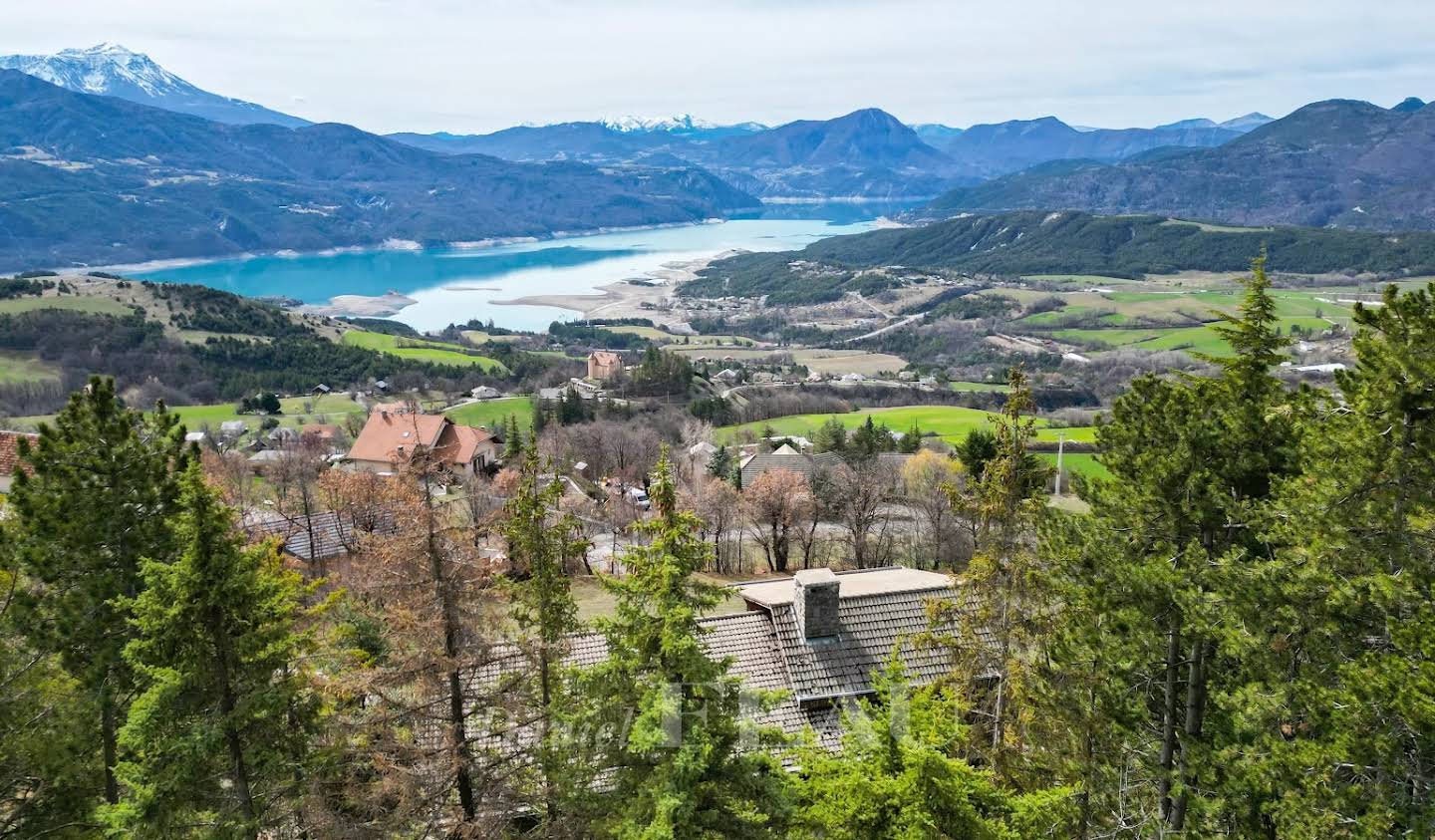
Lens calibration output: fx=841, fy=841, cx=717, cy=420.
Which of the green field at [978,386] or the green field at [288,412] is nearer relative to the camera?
the green field at [288,412]

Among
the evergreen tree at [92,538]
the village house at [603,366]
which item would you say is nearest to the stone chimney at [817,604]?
the evergreen tree at [92,538]

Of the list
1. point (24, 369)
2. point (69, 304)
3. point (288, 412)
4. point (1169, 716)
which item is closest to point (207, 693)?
point (1169, 716)

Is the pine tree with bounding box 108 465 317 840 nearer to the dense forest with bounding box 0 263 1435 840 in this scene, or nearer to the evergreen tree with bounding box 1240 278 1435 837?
the dense forest with bounding box 0 263 1435 840

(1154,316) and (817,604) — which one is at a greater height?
(817,604)

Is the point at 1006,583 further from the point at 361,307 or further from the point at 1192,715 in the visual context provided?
the point at 361,307

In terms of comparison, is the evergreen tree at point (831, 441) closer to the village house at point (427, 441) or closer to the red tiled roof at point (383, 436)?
the village house at point (427, 441)

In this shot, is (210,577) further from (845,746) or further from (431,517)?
(845,746)
